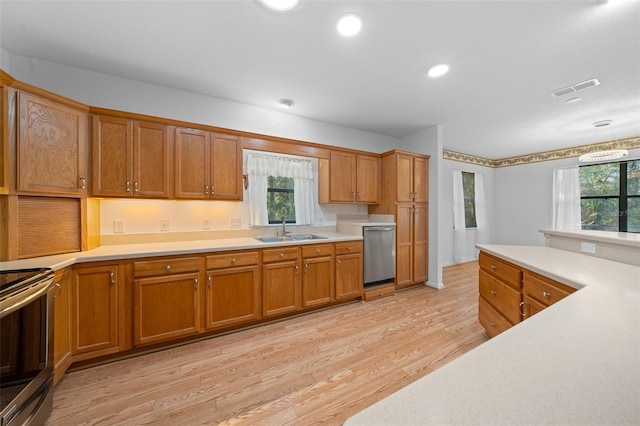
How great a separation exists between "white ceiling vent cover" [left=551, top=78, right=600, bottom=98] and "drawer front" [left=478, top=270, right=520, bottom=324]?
2226 millimetres

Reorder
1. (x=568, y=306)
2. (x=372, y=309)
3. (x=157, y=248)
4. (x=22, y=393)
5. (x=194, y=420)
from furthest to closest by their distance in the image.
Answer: (x=372, y=309) < (x=157, y=248) < (x=194, y=420) < (x=22, y=393) < (x=568, y=306)

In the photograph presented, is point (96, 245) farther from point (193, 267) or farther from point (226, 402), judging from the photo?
point (226, 402)

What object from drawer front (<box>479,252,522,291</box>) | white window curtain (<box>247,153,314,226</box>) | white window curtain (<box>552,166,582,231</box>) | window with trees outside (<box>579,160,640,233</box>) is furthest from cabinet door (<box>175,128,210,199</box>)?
window with trees outside (<box>579,160,640,233</box>)

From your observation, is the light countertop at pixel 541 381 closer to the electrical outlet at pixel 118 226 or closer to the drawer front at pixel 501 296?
the drawer front at pixel 501 296

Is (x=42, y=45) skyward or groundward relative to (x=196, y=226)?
skyward

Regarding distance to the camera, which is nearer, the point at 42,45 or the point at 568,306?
the point at 568,306

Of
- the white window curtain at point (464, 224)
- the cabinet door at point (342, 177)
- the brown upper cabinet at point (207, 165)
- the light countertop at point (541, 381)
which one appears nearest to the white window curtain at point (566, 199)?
the white window curtain at point (464, 224)

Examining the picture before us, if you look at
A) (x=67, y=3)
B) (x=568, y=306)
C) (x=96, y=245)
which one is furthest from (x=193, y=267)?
(x=568, y=306)

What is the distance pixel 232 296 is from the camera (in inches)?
95.0

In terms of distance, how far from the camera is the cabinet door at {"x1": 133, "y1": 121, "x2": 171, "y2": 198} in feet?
7.55

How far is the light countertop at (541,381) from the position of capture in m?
0.42

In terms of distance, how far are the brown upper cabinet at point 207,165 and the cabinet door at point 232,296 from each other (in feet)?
2.90

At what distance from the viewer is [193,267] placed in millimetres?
2232

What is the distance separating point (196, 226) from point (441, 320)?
A: 10.1 ft
